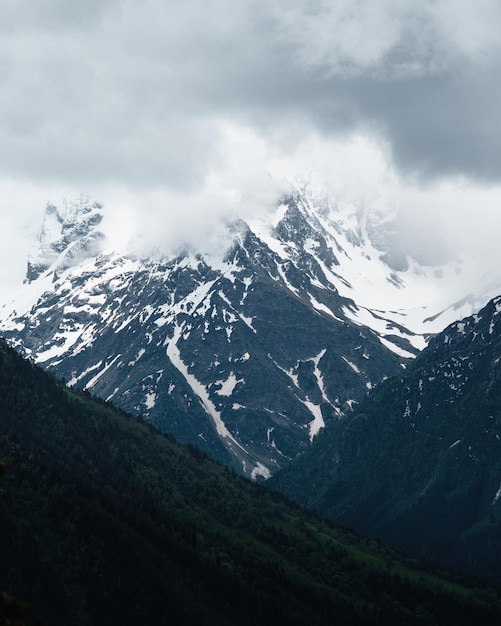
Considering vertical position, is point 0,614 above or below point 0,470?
below

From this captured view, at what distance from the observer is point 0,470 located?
112312 millimetres

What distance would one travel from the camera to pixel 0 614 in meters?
106

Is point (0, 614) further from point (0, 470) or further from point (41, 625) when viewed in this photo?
point (0, 470)

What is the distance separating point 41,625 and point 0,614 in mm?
4178

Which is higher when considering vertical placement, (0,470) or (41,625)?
(0,470)

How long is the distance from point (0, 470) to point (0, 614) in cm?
1410

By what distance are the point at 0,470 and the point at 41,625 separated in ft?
51.1

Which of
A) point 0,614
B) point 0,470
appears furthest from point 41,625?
point 0,470

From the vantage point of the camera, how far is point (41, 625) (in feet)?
354
